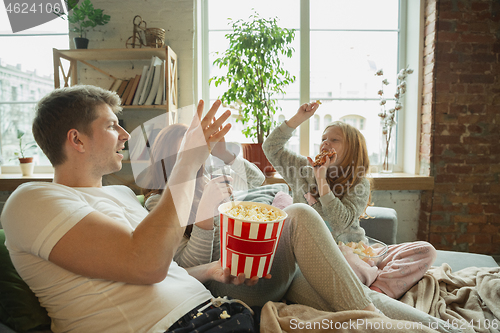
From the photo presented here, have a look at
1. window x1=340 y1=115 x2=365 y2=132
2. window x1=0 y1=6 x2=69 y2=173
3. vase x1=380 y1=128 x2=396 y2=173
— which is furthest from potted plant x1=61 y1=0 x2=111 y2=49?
vase x1=380 y1=128 x2=396 y2=173

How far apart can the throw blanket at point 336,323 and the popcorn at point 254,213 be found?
11.1 inches

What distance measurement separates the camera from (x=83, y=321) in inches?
29.0

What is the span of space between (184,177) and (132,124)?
6.91 ft

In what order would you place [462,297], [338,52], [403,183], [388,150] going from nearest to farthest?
1. [462,297]
2. [403,183]
3. [388,150]
4. [338,52]

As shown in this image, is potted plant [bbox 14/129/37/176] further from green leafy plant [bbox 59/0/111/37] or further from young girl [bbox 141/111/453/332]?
young girl [bbox 141/111/453/332]

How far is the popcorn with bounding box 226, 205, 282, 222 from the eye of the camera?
2.77ft

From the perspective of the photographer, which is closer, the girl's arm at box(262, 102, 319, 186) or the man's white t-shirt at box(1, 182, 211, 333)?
the man's white t-shirt at box(1, 182, 211, 333)

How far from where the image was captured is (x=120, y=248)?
684 mm

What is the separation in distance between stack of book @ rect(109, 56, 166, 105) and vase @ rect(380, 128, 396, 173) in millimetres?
1907

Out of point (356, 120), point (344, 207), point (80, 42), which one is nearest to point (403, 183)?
point (356, 120)

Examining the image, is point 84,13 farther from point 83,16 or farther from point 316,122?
point 316,122

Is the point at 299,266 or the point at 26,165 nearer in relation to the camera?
the point at 299,266

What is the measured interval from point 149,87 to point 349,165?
1.57 meters

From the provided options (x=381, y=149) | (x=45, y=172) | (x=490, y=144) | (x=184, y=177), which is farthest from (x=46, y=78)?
(x=490, y=144)
